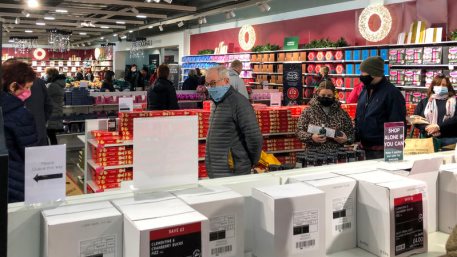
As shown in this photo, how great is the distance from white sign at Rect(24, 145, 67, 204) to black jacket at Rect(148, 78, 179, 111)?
5.50 meters

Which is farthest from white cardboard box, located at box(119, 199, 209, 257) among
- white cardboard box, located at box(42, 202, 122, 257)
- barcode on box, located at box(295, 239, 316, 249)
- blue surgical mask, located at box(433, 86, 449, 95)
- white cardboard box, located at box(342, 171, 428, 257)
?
blue surgical mask, located at box(433, 86, 449, 95)

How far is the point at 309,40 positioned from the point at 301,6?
1251 mm

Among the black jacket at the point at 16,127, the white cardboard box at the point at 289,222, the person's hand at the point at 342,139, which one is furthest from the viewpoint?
the person's hand at the point at 342,139

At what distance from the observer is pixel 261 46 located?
49.9 feet

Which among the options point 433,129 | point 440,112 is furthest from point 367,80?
point 440,112

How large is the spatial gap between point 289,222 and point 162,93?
5.58m

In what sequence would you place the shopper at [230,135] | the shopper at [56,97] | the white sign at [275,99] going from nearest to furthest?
the shopper at [230,135], the white sign at [275,99], the shopper at [56,97]

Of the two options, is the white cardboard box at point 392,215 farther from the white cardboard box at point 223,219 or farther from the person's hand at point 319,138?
the person's hand at point 319,138

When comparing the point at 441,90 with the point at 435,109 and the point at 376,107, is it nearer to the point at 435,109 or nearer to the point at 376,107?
the point at 435,109

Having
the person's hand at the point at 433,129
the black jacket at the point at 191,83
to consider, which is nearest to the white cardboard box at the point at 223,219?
the person's hand at the point at 433,129

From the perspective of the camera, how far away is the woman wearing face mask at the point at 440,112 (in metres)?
5.05

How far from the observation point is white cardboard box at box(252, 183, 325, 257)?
164 cm

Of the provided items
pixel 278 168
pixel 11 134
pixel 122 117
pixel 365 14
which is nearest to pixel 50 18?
pixel 365 14

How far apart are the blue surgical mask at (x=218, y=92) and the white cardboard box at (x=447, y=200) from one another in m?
1.66
